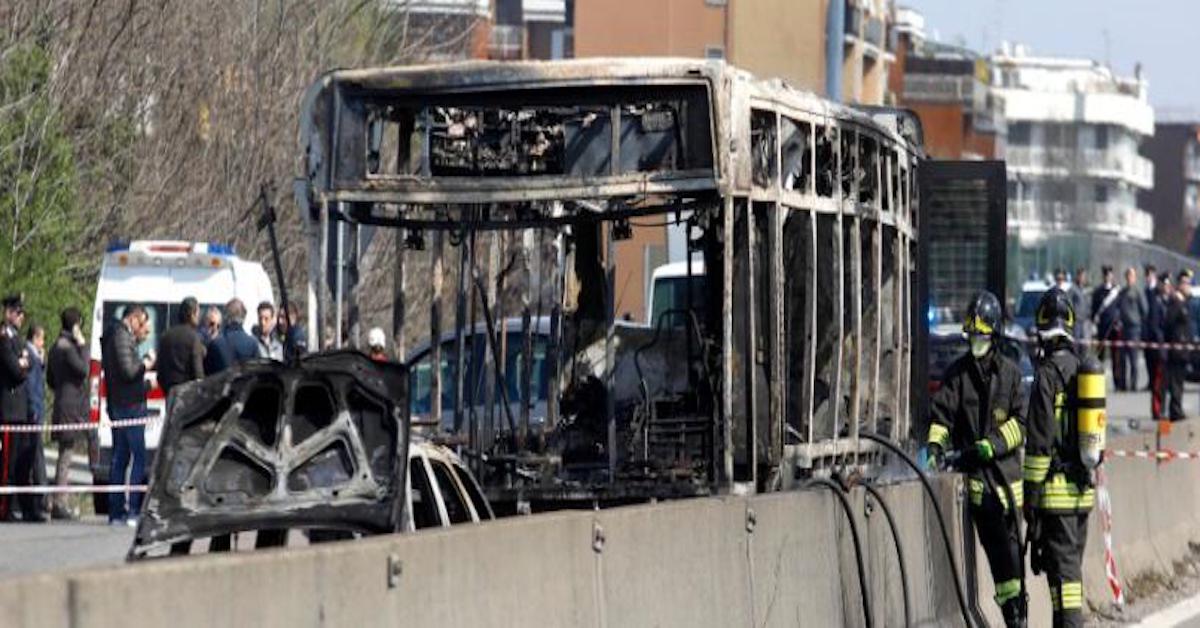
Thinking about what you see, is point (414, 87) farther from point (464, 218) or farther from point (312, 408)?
point (312, 408)

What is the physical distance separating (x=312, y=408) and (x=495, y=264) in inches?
200

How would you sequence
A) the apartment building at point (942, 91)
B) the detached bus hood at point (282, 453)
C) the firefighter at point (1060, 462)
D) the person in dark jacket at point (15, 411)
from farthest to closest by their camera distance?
the apartment building at point (942, 91), the person in dark jacket at point (15, 411), the firefighter at point (1060, 462), the detached bus hood at point (282, 453)

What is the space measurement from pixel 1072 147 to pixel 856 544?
159703 mm

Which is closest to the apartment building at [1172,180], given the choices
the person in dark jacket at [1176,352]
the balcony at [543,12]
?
the balcony at [543,12]

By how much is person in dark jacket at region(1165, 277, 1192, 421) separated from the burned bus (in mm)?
21207

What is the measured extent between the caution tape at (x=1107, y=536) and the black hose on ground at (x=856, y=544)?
4848 millimetres

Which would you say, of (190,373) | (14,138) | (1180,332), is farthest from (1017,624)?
(1180,332)

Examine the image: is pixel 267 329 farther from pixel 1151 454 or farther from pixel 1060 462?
pixel 1060 462

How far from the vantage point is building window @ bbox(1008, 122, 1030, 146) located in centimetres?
16938

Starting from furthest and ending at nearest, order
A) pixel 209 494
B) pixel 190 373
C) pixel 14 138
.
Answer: pixel 14 138 → pixel 190 373 → pixel 209 494

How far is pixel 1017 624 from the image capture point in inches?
601

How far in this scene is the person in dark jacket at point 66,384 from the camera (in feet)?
78.1

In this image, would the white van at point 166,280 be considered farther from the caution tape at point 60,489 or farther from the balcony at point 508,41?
the balcony at point 508,41

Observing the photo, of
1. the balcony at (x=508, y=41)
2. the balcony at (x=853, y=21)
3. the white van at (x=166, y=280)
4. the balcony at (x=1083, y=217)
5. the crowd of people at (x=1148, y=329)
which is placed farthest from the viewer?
the balcony at (x=1083, y=217)
